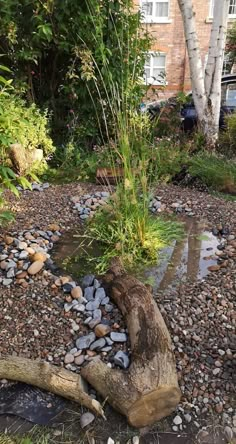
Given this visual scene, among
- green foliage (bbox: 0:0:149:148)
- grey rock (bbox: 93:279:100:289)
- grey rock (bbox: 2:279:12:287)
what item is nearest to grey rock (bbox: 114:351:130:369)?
grey rock (bbox: 93:279:100:289)

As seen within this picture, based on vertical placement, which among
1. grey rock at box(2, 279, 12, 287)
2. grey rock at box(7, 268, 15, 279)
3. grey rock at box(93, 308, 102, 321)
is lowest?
grey rock at box(93, 308, 102, 321)

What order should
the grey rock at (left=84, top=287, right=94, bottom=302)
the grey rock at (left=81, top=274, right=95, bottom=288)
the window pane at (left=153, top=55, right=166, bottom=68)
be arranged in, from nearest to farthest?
the grey rock at (left=84, top=287, right=94, bottom=302), the grey rock at (left=81, top=274, right=95, bottom=288), the window pane at (left=153, top=55, right=166, bottom=68)

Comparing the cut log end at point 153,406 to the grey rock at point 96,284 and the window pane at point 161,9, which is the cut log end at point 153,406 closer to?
the grey rock at point 96,284

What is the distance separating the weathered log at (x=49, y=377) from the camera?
1.66 meters

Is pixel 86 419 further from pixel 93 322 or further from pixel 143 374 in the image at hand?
pixel 93 322

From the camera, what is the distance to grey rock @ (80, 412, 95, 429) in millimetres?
1597

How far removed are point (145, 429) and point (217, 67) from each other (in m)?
4.93

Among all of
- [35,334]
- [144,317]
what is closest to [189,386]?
[144,317]

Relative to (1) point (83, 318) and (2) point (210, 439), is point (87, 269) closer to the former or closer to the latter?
(1) point (83, 318)

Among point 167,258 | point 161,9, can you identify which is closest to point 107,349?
point 167,258

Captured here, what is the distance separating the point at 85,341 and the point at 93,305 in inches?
10.5

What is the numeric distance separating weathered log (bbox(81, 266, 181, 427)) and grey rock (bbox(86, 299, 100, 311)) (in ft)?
0.66

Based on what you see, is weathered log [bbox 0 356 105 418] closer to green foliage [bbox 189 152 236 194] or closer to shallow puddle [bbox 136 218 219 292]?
shallow puddle [bbox 136 218 219 292]

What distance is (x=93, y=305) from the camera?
2.19 meters
